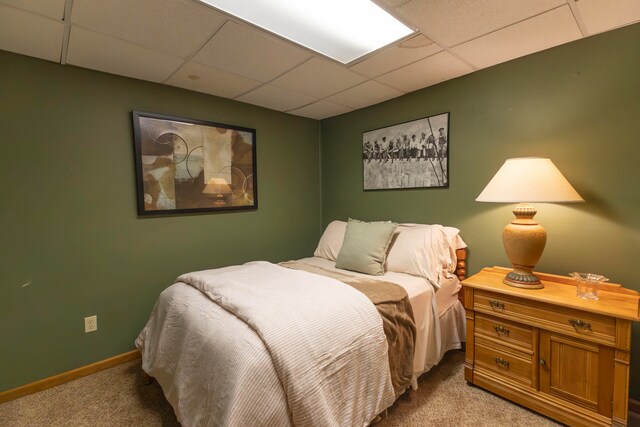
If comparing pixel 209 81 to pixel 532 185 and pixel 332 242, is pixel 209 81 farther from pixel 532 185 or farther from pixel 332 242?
pixel 532 185

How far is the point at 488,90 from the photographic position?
7.54 feet

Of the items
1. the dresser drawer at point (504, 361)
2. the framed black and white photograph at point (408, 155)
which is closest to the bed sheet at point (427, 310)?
the dresser drawer at point (504, 361)

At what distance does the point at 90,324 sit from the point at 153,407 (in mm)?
909

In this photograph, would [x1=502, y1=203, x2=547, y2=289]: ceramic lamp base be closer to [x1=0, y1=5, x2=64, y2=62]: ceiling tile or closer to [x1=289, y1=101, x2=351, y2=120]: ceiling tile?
[x1=289, y1=101, x2=351, y2=120]: ceiling tile

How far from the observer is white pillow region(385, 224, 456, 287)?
2.20 meters

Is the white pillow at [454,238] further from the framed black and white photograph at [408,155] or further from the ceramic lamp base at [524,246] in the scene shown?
the ceramic lamp base at [524,246]

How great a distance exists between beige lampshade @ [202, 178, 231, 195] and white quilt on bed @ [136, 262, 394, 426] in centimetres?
112

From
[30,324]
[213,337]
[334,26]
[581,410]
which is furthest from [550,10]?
[30,324]

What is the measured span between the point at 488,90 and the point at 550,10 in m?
0.75

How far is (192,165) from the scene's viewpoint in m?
2.67

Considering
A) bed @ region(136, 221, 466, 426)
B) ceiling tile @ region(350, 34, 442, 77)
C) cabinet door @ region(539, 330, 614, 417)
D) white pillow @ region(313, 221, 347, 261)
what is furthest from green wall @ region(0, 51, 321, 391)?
cabinet door @ region(539, 330, 614, 417)

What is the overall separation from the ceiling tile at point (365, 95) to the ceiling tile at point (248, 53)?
71 cm

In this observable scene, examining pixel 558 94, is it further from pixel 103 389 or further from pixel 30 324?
pixel 30 324

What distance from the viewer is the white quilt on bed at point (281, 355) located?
3.96ft
